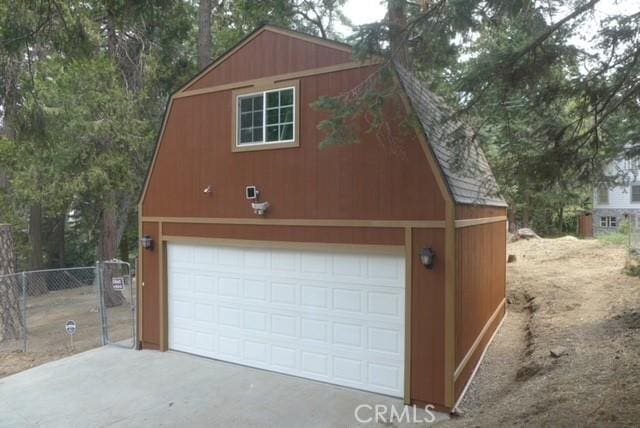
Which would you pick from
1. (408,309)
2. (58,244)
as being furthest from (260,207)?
(58,244)

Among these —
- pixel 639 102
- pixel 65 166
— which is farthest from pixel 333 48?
pixel 65 166

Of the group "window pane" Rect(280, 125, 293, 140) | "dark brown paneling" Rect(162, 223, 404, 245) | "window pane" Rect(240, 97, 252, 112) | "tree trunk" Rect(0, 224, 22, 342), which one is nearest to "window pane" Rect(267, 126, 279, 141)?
"window pane" Rect(280, 125, 293, 140)

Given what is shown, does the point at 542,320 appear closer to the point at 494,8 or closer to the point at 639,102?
the point at 639,102

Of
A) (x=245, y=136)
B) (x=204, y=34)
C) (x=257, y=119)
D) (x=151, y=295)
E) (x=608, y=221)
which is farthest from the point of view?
(x=608, y=221)

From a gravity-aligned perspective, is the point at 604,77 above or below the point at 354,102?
above

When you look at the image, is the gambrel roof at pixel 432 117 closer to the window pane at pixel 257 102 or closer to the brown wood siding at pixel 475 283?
the window pane at pixel 257 102

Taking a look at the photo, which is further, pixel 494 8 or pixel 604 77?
pixel 604 77

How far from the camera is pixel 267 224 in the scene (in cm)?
709

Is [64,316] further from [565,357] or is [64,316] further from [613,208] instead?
[613,208]

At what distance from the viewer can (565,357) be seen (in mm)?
6492

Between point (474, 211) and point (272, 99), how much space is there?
3.58 m

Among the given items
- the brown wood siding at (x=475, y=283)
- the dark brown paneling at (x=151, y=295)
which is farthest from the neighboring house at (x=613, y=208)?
the dark brown paneling at (x=151, y=295)

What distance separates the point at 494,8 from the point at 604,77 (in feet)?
6.16

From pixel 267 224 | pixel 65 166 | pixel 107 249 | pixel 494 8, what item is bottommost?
pixel 107 249
